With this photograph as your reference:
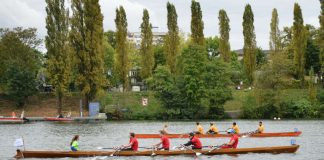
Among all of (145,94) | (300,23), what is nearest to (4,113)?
(145,94)

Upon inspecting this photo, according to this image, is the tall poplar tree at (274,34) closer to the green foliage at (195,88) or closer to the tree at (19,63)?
the green foliage at (195,88)

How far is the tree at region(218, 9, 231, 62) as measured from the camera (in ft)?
332


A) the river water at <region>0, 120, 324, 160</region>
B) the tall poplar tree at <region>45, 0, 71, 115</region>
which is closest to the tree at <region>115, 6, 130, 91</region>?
the tall poplar tree at <region>45, 0, 71, 115</region>

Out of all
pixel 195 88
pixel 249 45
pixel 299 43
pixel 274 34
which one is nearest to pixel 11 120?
pixel 195 88

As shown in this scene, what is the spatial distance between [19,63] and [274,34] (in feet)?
142

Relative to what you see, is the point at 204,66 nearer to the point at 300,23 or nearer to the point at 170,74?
the point at 170,74

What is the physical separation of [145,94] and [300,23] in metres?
27.2

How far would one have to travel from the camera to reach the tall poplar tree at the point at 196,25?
312ft

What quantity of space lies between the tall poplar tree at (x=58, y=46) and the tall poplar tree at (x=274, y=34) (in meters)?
36.1

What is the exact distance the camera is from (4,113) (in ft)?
292

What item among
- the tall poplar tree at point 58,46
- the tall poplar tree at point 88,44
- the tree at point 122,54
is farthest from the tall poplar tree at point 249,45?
the tall poplar tree at point 58,46

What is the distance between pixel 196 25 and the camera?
95688mm

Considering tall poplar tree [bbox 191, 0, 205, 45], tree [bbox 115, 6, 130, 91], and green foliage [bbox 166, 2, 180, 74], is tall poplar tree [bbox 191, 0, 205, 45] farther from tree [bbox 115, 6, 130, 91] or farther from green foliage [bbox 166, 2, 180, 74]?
tree [bbox 115, 6, 130, 91]

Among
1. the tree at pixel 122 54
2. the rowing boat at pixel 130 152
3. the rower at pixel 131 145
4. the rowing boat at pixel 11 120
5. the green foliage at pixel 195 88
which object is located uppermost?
the tree at pixel 122 54
